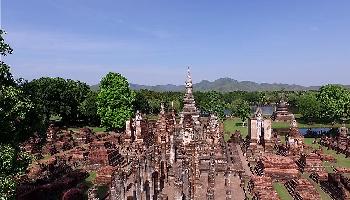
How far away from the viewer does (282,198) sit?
28.9m

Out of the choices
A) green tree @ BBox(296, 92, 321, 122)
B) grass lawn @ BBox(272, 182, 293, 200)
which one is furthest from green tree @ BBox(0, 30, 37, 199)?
green tree @ BBox(296, 92, 321, 122)

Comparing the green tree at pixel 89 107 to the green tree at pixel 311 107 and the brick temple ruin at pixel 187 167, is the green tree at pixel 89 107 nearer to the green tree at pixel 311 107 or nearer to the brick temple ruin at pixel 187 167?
the brick temple ruin at pixel 187 167

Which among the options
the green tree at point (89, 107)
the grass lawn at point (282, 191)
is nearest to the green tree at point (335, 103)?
the grass lawn at point (282, 191)

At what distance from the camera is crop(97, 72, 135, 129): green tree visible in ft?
206

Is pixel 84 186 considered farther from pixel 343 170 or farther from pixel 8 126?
pixel 343 170

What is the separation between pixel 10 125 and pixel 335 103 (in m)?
61.3

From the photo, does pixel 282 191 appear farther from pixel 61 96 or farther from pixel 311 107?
pixel 61 96

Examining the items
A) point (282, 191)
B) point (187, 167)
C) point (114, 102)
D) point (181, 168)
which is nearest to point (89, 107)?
point (114, 102)

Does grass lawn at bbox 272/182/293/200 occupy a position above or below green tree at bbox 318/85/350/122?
below

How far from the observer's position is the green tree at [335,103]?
66.3m

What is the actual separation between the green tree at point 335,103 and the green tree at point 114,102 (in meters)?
35.5

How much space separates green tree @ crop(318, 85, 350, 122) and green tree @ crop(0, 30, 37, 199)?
59158mm

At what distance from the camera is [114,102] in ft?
207

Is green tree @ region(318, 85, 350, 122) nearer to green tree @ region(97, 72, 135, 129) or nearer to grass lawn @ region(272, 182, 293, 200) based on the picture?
green tree @ region(97, 72, 135, 129)
